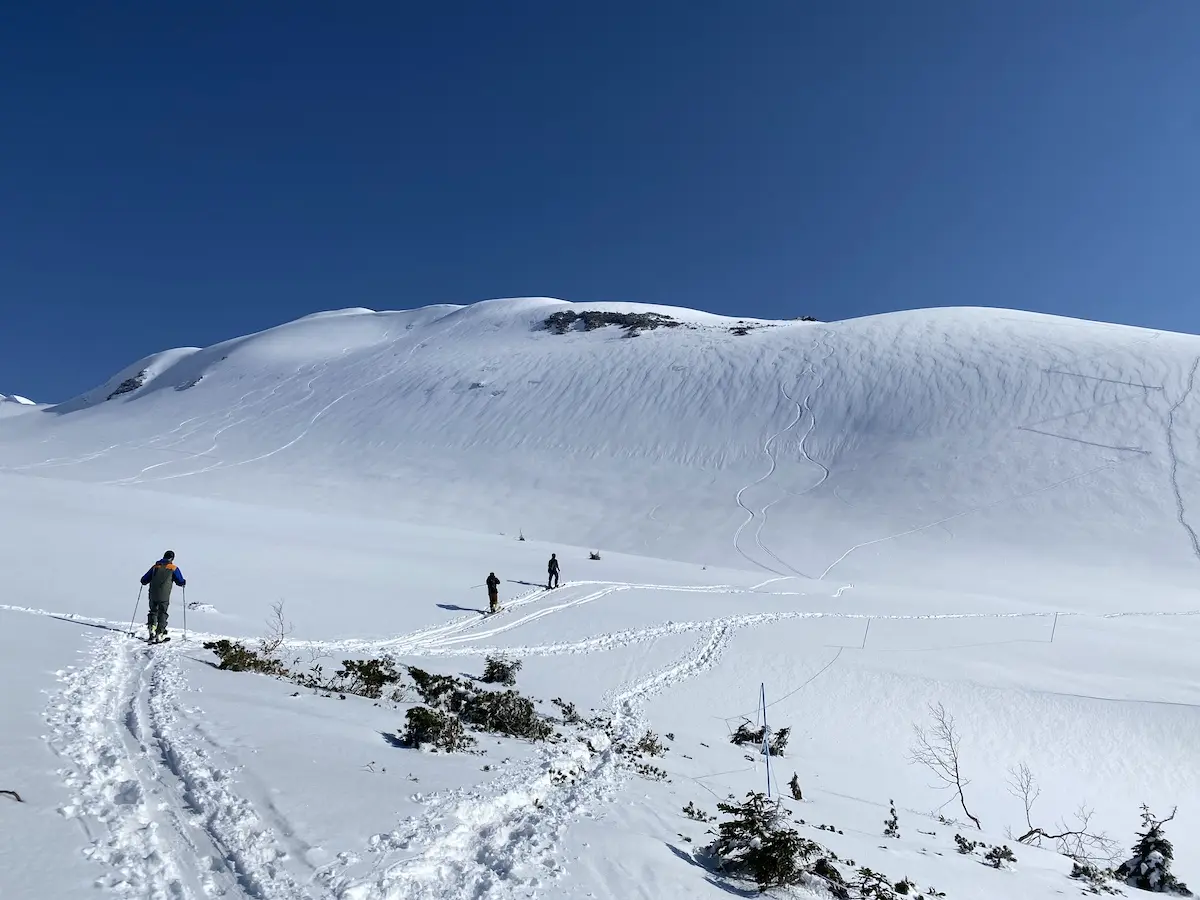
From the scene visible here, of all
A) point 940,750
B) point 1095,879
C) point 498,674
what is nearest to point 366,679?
point 498,674

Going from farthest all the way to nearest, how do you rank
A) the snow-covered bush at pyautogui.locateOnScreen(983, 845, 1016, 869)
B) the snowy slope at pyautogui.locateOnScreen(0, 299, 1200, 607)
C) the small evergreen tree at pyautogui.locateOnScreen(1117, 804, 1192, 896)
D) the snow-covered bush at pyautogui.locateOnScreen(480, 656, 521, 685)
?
the snowy slope at pyautogui.locateOnScreen(0, 299, 1200, 607) < the snow-covered bush at pyautogui.locateOnScreen(480, 656, 521, 685) < the small evergreen tree at pyautogui.locateOnScreen(1117, 804, 1192, 896) < the snow-covered bush at pyautogui.locateOnScreen(983, 845, 1016, 869)

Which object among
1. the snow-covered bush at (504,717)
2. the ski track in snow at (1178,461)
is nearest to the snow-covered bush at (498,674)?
the snow-covered bush at (504,717)

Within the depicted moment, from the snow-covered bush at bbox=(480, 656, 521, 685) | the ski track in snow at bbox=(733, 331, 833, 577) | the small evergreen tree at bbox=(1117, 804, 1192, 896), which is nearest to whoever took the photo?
the small evergreen tree at bbox=(1117, 804, 1192, 896)

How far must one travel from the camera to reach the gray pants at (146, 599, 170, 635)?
32.2 feet

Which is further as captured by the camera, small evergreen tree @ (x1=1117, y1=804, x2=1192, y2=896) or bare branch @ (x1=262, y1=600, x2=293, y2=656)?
bare branch @ (x1=262, y1=600, x2=293, y2=656)

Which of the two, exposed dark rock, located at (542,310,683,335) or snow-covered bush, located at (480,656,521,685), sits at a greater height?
exposed dark rock, located at (542,310,683,335)

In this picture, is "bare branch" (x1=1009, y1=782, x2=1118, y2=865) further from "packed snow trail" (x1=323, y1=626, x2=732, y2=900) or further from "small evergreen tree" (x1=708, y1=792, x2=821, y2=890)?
"packed snow trail" (x1=323, y1=626, x2=732, y2=900)

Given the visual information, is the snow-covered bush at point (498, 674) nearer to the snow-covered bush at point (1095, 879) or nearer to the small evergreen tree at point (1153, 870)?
the snow-covered bush at point (1095, 879)

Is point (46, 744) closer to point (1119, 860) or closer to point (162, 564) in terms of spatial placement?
point (162, 564)

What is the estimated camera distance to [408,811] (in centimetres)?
496

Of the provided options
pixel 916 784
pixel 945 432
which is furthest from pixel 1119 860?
pixel 945 432

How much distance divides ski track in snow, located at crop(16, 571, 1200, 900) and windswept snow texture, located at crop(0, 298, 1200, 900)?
1.2 inches

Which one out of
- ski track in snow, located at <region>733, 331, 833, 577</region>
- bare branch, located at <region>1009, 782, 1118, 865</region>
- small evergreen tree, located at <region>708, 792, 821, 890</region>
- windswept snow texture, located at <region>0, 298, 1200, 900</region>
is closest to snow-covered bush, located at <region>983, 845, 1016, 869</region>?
windswept snow texture, located at <region>0, 298, 1200, 900</region>

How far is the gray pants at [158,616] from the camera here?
983 centimetres
